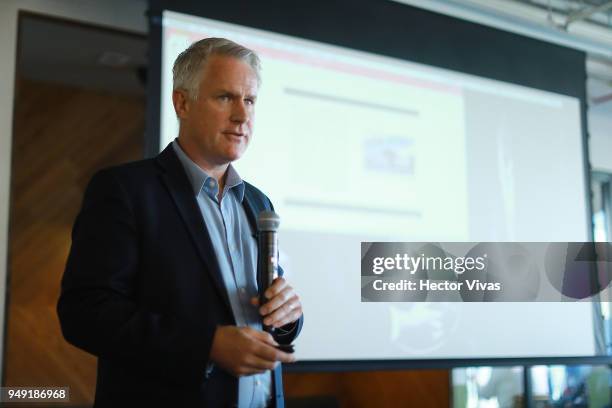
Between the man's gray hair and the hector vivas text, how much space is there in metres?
1.94

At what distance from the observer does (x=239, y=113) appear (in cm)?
127

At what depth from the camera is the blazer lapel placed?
1.19 metres

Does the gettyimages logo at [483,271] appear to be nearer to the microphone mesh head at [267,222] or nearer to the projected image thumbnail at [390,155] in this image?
the projected image thumbnail at [390,155]

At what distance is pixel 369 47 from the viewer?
331cm

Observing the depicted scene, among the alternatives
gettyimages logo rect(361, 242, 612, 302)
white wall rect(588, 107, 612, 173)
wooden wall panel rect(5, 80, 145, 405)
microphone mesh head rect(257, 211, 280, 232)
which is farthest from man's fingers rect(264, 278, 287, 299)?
white wall rect(588, 107, 612, 173)

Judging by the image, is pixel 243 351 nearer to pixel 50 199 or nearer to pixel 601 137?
pixel 50 199

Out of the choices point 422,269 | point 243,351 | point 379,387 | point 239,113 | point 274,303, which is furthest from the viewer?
point 379,387

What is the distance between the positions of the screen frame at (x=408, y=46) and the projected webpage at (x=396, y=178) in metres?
0.04

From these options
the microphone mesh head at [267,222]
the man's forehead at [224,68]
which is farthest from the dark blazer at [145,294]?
the man's forehead at [224,68]

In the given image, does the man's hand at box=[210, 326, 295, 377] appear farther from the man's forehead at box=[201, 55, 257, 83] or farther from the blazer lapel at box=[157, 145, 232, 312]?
the man's forehead at box=[201, 55, 257, 83]

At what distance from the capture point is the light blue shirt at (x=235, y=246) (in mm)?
1232

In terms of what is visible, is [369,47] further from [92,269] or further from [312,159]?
[92,269]

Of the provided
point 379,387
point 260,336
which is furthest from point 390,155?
point 260,336

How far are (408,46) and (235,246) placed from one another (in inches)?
94.9
